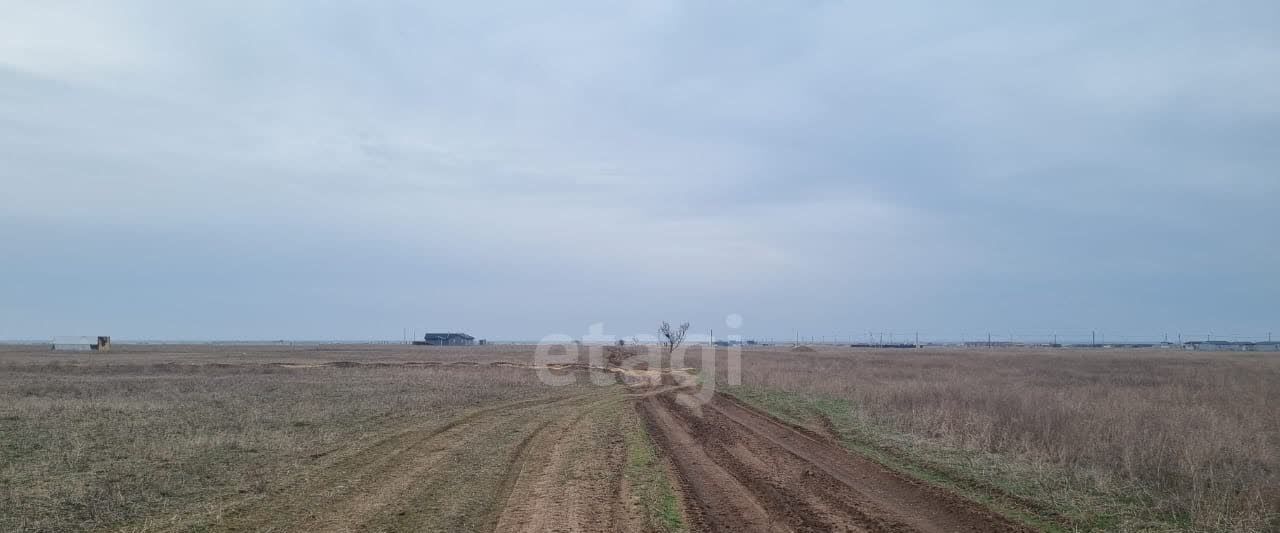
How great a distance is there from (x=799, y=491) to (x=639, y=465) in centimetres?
287

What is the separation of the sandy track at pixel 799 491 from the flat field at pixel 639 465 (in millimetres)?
48

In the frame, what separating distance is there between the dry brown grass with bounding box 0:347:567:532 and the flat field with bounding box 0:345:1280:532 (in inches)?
2.7

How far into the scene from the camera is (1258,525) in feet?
26.7

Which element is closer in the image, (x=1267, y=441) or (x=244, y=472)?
(x=244, y=472)

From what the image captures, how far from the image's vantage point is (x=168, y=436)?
46.6ft

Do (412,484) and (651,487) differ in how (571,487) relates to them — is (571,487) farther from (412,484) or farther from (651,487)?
(412,484)

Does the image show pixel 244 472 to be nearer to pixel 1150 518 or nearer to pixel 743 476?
pixel 743 476

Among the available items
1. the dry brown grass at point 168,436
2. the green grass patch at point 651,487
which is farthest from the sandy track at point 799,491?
the dry brown grass at point 168,436

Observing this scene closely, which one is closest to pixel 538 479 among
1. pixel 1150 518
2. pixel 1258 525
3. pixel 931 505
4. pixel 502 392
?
pixel 931 505

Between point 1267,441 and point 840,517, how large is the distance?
11.1 m

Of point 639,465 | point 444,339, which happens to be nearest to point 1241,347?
point 444,339

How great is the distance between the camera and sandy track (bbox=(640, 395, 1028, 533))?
26.7 feet

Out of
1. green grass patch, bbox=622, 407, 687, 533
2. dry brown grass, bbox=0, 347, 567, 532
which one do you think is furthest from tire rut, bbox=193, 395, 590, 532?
green grass patch, bbox=622, 407, 687, 533

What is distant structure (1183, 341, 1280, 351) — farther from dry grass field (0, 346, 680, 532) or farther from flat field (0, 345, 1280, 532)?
dry grass field (0, 346, 680, 532)
